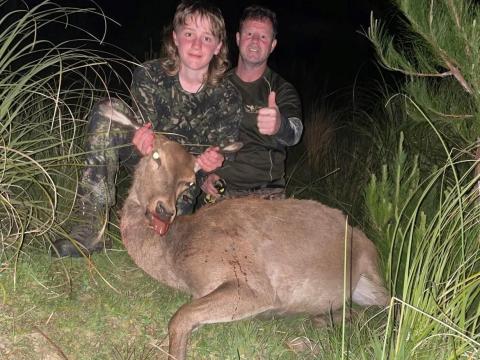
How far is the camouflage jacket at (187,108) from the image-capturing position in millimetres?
5363

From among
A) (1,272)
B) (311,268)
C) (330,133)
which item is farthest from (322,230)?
(330,133)

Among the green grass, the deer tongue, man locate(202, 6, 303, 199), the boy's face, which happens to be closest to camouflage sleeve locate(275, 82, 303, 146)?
man locate(202, 6, 303, 199)

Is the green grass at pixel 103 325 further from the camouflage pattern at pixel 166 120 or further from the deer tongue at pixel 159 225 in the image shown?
the camouflage pattern at pixel 166 120

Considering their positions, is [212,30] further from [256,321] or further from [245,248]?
[256,321]

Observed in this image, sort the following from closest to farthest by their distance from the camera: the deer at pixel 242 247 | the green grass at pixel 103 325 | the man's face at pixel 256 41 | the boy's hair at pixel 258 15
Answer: the green grass at pixel 103 325
the deer at pixel 242 247
the man's face at pixel 256 41
the boy's hair at pixel 258 15

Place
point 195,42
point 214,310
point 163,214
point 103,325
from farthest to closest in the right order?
point 195,42 → point 163,214 → point 214,310 → point 103,325

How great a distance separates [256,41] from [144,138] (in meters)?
2.20

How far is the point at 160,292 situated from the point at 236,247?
2.25ft

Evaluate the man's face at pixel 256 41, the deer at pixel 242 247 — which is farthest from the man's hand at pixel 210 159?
the man's face at pixel 256 41

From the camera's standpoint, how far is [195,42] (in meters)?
5.32

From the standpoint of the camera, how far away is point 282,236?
4711mm

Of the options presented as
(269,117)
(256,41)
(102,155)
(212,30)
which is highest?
(212,30)

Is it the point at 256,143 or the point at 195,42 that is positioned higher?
the point at 195,42

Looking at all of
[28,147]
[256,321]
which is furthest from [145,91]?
[256,321]
